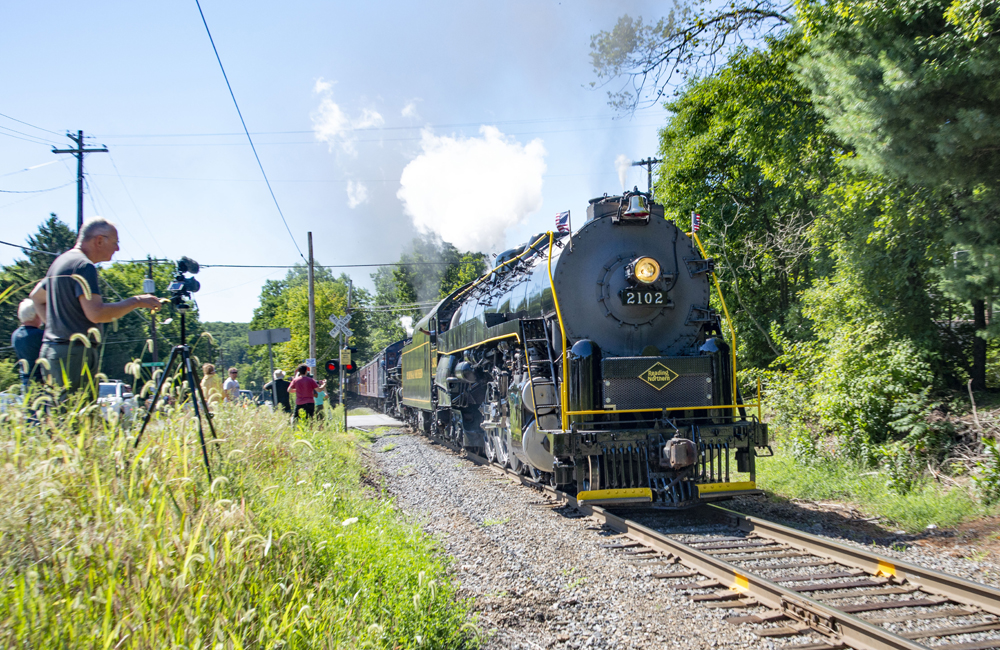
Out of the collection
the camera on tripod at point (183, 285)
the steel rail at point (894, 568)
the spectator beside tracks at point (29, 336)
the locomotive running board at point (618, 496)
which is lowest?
the steel rail at point (894, 568)

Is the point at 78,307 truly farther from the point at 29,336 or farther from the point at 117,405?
the point at 29,336

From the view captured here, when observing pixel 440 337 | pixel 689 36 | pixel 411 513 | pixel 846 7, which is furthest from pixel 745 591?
pixel 689 36

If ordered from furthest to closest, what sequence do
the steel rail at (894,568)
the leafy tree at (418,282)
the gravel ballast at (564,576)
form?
the leafy tree at (418,282) → the steel rail at (894,568) → the gravel ballast at (564,576)

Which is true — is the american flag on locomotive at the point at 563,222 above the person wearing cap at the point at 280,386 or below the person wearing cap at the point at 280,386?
above

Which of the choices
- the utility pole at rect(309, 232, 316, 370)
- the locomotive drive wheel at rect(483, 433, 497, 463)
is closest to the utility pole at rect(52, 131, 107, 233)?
the utility pole at rect(309, 232, 316, 370)

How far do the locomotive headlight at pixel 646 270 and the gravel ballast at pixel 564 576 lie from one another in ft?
8.80

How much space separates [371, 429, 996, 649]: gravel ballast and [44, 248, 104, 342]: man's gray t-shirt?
2.97 meters

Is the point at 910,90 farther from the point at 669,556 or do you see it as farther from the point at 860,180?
the point at 669,556

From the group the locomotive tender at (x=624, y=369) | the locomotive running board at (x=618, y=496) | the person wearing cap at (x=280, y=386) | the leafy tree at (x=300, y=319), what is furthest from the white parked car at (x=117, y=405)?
the leafy tree at (x=300, y=319)

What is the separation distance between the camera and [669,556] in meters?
5.54

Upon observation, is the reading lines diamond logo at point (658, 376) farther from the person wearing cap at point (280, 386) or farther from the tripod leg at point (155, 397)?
the person wearing cap at point (280, 386)

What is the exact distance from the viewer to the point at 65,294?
12.3 feet

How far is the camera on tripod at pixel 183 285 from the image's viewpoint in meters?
3.91

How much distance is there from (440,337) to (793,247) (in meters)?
8.68
